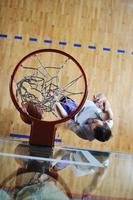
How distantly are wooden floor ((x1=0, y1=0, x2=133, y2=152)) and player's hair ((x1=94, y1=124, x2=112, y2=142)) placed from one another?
0.37ft

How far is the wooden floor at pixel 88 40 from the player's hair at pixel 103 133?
0.11 m

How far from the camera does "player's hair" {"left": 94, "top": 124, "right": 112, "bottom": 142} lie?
15.1 feet

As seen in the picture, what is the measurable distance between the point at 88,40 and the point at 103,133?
1.57 meters

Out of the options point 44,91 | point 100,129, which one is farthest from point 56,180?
point 100,129

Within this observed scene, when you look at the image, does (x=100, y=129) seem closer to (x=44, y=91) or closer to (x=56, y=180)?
(x=44, y=91)

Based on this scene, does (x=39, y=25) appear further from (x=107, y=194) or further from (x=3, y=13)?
(x=107, y=194)

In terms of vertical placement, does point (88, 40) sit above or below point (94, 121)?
above

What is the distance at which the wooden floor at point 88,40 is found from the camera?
15.9 ft

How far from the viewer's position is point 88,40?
16.3 feet

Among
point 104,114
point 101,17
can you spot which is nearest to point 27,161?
point 104,114

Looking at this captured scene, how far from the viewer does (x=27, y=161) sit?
135cm

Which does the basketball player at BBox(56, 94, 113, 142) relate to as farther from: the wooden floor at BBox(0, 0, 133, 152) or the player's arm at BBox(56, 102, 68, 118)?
the player's arm at BBox(56, 102, 68, 118)

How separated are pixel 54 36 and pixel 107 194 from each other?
4.30 meters

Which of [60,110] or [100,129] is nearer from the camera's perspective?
[60,110]
